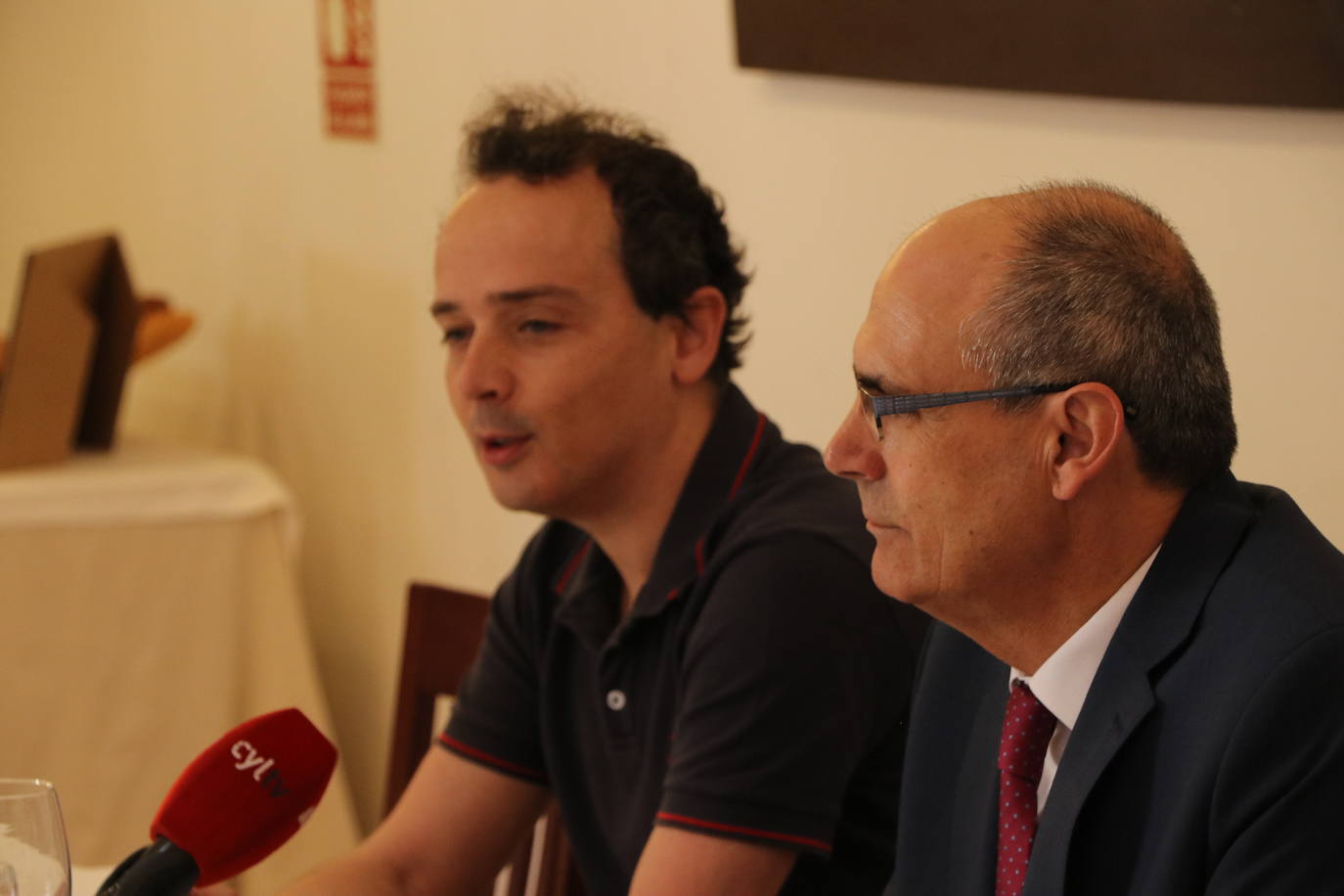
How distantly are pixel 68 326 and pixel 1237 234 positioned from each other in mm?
2027

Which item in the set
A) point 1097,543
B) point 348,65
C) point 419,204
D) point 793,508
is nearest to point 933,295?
point 1097,543

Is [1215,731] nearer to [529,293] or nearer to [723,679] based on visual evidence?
[723,679]

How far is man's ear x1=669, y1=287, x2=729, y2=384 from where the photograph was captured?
62.4 inches

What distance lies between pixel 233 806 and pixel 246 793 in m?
0.02

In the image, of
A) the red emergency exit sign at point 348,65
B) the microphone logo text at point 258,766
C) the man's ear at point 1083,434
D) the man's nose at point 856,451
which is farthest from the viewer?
the red emergency exit sign at point 348,65

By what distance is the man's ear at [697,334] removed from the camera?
158 centimetres

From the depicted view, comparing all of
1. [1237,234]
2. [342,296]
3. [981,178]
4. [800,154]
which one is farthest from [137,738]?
[1237,234]

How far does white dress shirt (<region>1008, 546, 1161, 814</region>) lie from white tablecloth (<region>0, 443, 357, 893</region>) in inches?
79.0

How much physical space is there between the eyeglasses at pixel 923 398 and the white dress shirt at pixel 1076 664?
0.13 metres

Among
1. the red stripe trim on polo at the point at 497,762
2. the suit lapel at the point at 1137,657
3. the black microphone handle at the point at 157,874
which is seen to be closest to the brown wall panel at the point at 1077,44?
the suit lapel at the point at 1137,657

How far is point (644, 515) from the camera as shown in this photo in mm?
1537

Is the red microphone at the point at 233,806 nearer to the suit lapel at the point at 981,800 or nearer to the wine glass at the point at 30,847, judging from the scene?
the wine glass at the point at 30,847

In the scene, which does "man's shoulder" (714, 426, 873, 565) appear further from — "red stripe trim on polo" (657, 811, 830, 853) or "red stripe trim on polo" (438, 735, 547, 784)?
"red stripe trim on polo" (438, 735, 547, 784)

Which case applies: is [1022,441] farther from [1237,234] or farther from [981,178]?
[981,178]
